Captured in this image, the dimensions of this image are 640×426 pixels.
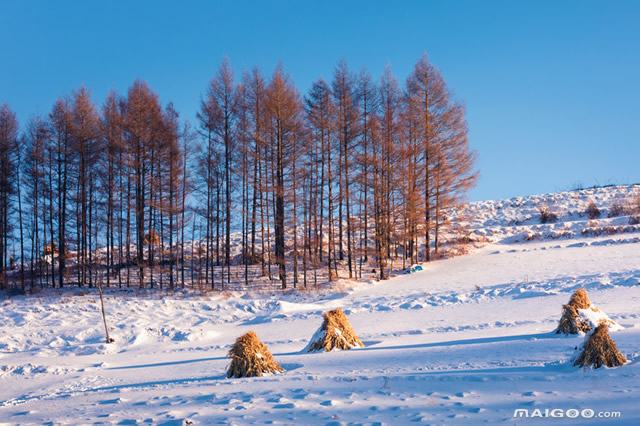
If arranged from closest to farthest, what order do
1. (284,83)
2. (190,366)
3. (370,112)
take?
1. (190,366)
2. (284,83)
3. (370,112)

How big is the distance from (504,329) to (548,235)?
65.8 ft

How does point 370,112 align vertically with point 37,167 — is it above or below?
above

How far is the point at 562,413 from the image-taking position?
14.2 feet

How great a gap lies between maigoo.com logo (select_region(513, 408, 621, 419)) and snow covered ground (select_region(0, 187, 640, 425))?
2 centimetres

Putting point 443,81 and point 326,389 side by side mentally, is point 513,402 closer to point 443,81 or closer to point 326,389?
point 326,389

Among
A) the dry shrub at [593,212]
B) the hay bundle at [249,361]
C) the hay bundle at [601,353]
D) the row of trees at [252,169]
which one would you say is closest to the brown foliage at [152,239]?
the row of trees at [252,169]

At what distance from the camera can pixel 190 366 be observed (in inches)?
349

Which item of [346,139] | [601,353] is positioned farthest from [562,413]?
[346,139]

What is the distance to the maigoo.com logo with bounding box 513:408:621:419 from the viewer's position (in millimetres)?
4126

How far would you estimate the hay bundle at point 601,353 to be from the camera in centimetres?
554

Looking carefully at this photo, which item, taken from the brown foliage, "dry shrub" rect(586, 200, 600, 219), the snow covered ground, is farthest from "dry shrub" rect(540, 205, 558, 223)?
the brown foliage

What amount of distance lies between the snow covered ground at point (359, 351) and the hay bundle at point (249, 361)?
0.34 metres

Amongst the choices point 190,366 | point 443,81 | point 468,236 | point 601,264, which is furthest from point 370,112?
point 190,366

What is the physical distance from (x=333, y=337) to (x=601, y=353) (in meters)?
4.67
